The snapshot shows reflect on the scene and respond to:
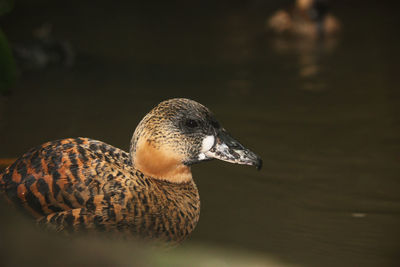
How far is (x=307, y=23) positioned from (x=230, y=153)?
27.7 feet

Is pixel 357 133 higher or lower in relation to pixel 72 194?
lower

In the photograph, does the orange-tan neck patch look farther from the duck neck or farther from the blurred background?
the blurred background

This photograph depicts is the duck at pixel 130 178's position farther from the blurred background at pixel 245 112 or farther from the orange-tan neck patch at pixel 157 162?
the blurred background at pixel 245 112

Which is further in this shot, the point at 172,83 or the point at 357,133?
the point at 172,83

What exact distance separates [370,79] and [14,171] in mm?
6193

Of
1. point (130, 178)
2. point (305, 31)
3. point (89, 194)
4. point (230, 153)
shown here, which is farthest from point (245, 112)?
point (305, 31)

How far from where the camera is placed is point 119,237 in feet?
9.61

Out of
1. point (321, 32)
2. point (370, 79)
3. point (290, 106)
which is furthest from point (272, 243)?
point (321, 32)

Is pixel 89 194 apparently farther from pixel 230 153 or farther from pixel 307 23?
pixel 307 23

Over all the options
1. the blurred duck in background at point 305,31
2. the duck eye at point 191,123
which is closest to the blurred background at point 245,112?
the blurred duck in background at point 305,31

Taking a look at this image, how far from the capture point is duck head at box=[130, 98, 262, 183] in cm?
326

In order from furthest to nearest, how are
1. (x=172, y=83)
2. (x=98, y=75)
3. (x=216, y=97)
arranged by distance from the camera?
(x=98, y=75), (x=172, y=83), (x=216, y=97)

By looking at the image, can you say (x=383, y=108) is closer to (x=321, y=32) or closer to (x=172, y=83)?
(x=172, y=83)

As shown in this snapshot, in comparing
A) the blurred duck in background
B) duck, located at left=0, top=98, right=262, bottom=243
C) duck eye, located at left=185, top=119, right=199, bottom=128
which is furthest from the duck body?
the blurred duck in background
